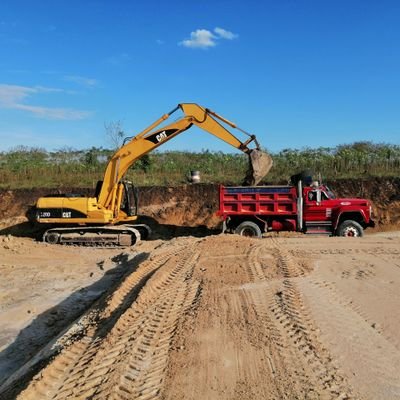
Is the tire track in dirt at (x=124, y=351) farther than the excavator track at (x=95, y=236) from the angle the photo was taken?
No

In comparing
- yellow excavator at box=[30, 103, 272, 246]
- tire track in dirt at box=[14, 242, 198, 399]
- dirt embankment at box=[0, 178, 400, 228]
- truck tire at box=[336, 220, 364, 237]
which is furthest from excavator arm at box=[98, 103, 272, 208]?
tire track in dirt at box=[14, 242, 198, 399]

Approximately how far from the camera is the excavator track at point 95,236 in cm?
1491

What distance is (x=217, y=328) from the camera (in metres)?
5.55

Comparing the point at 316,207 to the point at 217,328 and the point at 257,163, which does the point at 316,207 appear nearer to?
the point at 257,163

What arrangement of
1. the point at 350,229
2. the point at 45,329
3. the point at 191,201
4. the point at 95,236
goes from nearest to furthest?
1. the point at 45,329
2. the point at 350,229
3. the point at 95,236
4. the point at 191,201

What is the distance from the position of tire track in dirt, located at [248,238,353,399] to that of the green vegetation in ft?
55.0

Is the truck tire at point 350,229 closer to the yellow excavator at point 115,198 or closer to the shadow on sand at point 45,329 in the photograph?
the yellow excavator at point 115,198

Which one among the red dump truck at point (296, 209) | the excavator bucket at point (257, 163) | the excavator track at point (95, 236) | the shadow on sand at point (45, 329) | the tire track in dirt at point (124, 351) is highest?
the excavator bucket at point (257, 163)

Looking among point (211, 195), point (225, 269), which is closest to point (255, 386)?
point (225, 269)

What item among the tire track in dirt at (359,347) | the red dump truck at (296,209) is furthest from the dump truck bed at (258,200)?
the tire track in dirt at (359,347)

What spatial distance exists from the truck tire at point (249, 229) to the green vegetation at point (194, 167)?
895 centimetres

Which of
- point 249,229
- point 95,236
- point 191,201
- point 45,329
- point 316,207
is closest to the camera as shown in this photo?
point 45,329

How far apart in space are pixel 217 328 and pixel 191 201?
16.3m

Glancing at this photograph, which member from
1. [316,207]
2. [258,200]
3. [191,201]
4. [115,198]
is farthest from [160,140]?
[191,201]
